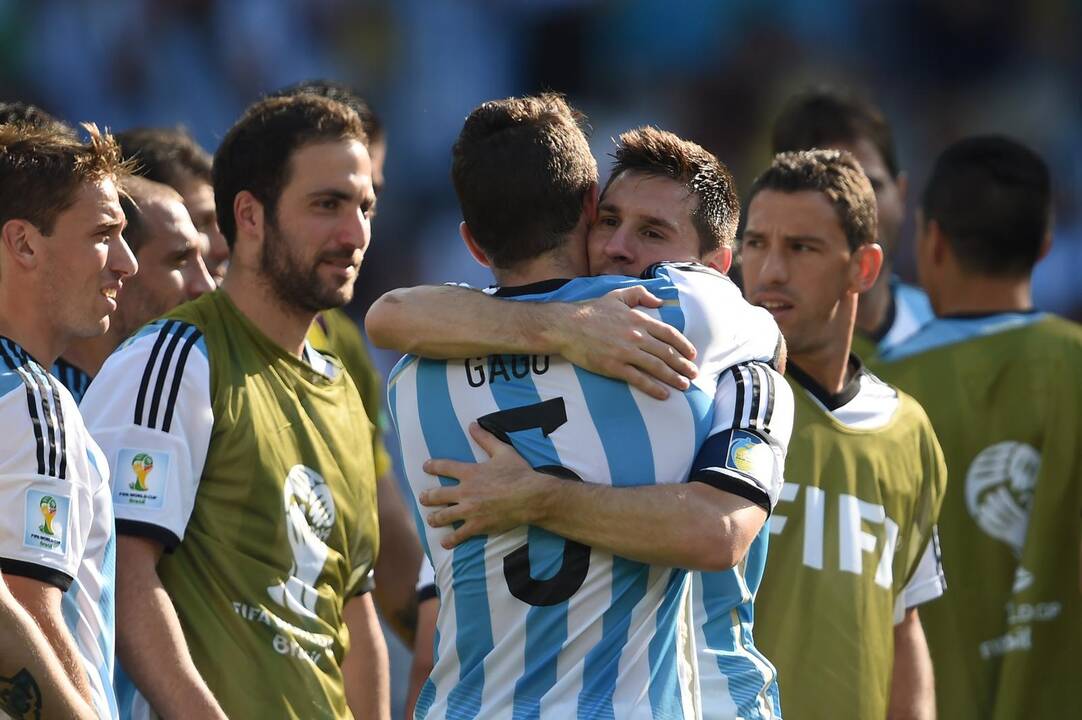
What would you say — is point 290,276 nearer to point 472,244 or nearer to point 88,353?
point 88,353

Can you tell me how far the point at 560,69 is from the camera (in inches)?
362

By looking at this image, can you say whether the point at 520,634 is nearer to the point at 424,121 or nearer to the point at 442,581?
the point at 442,581

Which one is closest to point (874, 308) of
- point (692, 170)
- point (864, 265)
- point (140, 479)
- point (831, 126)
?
point (831, 126)

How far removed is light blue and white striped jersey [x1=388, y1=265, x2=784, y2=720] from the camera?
9.60ft

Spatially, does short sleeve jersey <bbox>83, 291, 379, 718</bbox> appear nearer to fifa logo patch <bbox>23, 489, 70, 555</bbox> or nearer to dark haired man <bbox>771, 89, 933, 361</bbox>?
fifa logo patch <bbox>23, 489, 70, 555</bbox>

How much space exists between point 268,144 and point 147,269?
665mm

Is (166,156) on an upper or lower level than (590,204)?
upper

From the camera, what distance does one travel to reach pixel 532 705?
2.92m

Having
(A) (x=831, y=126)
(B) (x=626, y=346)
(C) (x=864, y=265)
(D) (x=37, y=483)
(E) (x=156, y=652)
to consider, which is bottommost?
(E) (x=156, y=652)

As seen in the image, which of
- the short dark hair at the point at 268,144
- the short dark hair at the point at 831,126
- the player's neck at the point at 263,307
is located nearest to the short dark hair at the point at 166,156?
the short dark hair at the point at 268,144

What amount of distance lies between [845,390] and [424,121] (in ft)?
17.4

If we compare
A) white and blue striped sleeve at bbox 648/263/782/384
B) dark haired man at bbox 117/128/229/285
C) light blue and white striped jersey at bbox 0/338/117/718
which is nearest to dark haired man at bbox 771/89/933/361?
dark haired man at bbox 117/128/229/285

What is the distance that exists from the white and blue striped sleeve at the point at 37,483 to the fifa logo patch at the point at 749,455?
4.32ft

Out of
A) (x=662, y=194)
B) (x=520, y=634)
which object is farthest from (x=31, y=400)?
(x=662, y=194)
